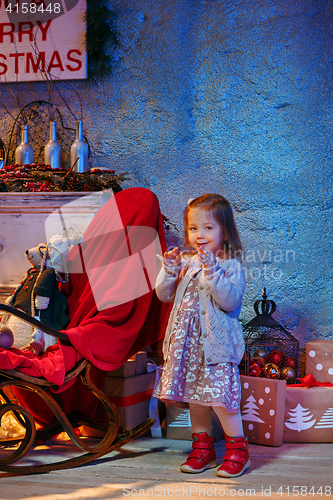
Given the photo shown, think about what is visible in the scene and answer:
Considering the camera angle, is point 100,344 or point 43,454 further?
point 43,454

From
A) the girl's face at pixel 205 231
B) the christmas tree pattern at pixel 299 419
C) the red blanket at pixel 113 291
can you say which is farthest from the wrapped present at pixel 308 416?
the girl's face at pixel 205 231

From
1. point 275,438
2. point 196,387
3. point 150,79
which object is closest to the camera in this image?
point 196,387

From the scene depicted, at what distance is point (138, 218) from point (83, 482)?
114cm

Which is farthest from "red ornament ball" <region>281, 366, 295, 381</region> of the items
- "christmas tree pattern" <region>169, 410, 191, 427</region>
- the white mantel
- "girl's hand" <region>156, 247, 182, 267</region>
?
the white mantel

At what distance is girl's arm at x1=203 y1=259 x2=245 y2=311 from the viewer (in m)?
1.76

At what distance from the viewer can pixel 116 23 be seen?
313 cm

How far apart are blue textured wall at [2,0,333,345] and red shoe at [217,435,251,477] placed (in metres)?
1.18

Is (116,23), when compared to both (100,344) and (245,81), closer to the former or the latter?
(245,81)

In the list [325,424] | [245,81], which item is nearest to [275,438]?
[325,424]

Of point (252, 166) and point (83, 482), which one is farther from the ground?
point (252, 166)

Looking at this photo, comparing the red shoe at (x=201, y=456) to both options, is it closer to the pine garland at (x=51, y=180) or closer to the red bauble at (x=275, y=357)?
the red bauble at (x=275, y=357)

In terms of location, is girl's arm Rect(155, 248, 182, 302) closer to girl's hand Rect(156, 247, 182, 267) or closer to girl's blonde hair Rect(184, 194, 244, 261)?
girl's hand Rect(156, 247, 182, 267)

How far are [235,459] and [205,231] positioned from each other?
2.93ft

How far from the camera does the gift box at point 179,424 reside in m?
2.22
